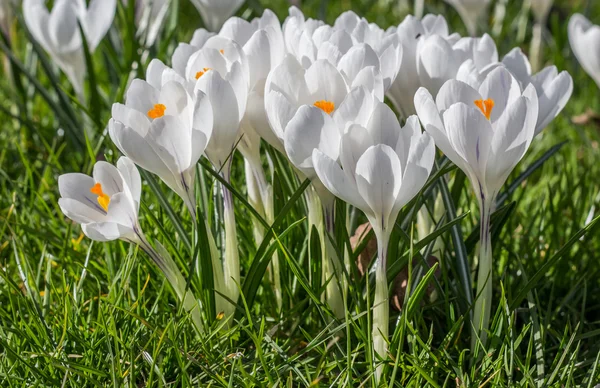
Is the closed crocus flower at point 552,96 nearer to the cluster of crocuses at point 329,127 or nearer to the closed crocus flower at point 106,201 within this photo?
the cluster of crocuses at point 329,127

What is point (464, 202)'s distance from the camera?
72.3 inches

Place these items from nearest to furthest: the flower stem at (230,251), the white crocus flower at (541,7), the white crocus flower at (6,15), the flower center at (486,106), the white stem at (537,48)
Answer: the flower center at (486,106)
the flower stem at (230,251)
the white crocus flower at (6,15)
the white crocus flower at (541,7)
the white stem at (537,48)

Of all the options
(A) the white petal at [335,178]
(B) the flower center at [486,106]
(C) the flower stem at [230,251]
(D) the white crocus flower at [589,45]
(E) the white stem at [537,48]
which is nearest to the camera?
(A) the white petal at [335,178]

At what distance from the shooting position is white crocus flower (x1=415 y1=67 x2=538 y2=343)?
39.1 inches

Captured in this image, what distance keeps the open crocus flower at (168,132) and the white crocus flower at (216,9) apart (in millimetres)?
858

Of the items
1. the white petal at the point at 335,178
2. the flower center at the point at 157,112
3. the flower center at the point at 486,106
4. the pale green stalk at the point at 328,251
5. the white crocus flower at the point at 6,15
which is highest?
the flower center at the point at 486,106

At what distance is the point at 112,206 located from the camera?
1.08m

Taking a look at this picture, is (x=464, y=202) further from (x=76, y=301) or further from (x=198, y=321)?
(x=76, y=301)

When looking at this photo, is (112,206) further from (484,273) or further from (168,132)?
(484,273)

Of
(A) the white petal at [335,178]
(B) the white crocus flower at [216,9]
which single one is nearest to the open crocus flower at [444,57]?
(A) the white petal at [335,178]

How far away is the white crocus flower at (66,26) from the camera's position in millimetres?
1757

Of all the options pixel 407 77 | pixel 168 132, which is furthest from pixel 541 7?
pixel 168 132

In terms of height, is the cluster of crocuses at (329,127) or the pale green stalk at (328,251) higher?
the cluster of crocuses at (329,127)

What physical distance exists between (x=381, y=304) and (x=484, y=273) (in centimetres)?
18
